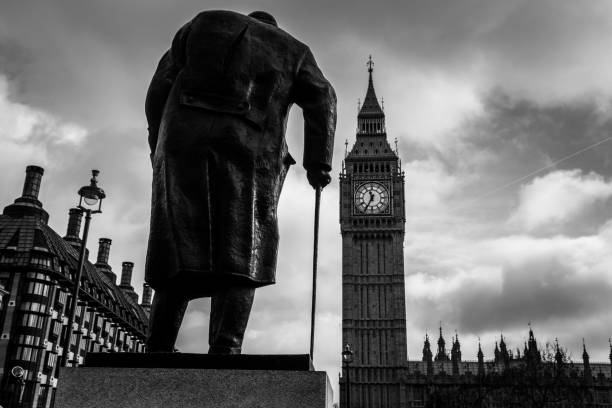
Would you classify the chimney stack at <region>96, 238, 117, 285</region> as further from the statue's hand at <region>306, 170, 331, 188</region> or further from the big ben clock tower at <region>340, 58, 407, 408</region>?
the statue's hand at <region>306, 170, 331, 188</region>

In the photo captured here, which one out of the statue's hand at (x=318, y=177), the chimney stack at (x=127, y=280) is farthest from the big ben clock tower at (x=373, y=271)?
the statue's hand at (x=318, y=177)

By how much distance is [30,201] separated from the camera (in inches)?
2046

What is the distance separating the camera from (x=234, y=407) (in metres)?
3.86

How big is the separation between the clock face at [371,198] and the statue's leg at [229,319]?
7246 centimetres

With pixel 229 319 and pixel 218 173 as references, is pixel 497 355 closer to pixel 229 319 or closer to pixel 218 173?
pixel 229 319

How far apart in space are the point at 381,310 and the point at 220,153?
70.5 m

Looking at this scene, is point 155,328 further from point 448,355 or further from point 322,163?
point 448,355

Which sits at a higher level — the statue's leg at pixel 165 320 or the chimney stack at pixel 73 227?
the chimney stack at pixel 73 227

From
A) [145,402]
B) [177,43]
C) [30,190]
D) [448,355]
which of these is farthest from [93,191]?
[448,355]

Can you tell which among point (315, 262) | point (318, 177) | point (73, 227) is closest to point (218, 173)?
point (318, 177)

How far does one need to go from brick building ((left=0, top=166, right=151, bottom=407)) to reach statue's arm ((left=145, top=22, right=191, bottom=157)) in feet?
108

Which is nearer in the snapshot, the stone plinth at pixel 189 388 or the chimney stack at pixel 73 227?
the stone plinth at pixel 189 388

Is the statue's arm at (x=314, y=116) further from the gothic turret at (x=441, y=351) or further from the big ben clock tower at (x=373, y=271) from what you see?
the gothic turret at (x=441, y=351)

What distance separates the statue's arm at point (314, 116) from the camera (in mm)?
5219
